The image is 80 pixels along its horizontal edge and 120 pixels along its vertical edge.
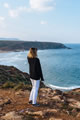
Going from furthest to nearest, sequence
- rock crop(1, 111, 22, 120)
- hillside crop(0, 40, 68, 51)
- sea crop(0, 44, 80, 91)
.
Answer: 1. hillside crop(0, 40, 68, 51)
2. sea crop(0, 44, 80, 91)
3. rock crop(1, 111, 22, 120)

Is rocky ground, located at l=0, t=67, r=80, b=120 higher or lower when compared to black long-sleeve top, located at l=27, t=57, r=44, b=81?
lower

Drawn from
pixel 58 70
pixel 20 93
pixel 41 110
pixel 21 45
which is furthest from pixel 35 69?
pixel 21 45

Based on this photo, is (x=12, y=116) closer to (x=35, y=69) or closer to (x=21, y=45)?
(x=35, y=69)

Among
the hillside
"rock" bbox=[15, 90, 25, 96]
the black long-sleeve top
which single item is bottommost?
the hillside

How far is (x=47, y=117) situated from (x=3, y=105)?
1.83 m

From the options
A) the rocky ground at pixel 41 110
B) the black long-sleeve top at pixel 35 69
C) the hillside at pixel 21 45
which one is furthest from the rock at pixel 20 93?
the hillside at pixel 21 45

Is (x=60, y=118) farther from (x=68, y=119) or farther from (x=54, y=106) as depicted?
(x=54, y=106)

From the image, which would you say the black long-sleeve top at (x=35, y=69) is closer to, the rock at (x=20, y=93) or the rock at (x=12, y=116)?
the rock at (x=12, y=116)

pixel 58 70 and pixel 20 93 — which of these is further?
pixel 58 70

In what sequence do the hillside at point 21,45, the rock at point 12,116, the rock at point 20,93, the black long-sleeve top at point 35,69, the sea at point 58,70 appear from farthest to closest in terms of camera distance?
the hillside at point 21,45, the sea at point 58,70, the rock at point 20,93, the black long-sleeve top at point 35,69, the rock at point 12,116

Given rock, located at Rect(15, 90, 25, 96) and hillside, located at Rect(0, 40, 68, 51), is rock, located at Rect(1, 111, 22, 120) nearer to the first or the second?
rock, located at Rect(15, 90, 25, 96)

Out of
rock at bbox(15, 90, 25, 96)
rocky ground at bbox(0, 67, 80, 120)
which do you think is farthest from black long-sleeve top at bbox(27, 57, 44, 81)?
rock at bbox(15, 90, 25, 96)

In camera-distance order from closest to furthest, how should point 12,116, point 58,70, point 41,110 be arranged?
point 12,116, point 41,110, point 58,70

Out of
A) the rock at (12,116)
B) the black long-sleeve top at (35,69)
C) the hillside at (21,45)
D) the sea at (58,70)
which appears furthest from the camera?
the hillside at (21,45)
